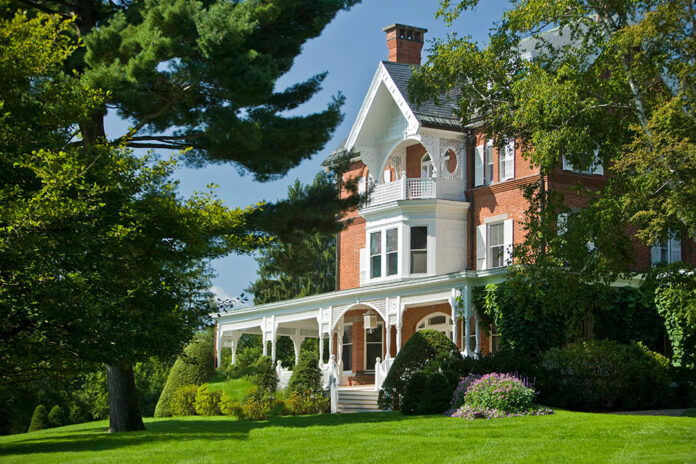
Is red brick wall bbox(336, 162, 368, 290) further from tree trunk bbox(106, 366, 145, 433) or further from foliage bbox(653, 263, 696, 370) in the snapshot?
tree trunk bbox(106, 366, 145, 433)

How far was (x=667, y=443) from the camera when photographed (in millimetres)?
12000

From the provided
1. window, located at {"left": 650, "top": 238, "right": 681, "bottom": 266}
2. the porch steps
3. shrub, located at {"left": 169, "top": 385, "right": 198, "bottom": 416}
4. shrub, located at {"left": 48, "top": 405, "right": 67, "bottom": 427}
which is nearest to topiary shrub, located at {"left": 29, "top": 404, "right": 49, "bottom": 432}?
shrub, located at {"left": 48, "top": 405, "right": 67, "bottom": 427}

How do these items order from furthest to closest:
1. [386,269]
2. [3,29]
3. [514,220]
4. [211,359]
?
1. [211,359]
2. [386,269]
3. [514,220]
4. [3,29]

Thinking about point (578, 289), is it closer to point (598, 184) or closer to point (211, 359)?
point (598, 184)

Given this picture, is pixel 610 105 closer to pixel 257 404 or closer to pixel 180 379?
pixel 257 404

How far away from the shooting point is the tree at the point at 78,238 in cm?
1394

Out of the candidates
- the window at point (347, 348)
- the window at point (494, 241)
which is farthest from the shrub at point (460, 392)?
the window at point (347, 348)

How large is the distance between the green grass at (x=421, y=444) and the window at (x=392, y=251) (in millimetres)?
13987

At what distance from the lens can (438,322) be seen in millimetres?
31328

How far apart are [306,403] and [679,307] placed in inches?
475

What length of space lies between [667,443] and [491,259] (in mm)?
16904

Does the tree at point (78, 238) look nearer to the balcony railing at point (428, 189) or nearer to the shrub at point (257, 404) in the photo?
the shrub at point (257, 404)

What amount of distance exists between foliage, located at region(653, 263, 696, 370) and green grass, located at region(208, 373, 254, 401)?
1418 centimetres

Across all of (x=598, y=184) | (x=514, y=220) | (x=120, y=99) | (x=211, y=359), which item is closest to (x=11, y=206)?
(x=120, y=99)
